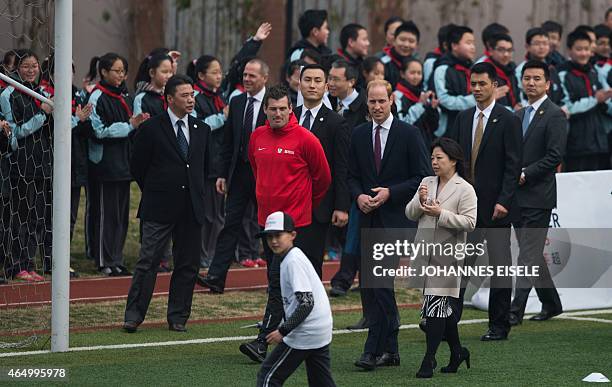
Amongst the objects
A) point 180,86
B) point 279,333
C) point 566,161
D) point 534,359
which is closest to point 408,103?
point 566,161

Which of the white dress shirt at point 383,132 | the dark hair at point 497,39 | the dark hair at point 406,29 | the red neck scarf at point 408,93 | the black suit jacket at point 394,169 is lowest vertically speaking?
the black suit jacket at point 394,169

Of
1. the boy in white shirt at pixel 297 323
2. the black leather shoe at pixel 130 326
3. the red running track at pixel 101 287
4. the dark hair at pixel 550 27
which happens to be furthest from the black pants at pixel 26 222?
the dark hair at pixel 550 27

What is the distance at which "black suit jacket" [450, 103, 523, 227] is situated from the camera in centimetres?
1190

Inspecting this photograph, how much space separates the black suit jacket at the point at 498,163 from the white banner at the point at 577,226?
2161mm

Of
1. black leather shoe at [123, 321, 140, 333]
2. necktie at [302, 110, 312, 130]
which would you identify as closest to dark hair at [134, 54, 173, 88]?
necktie at [302, 110, 312, 130]

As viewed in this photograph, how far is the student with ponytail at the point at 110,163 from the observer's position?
15.2 metres

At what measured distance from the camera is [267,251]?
11453 mm

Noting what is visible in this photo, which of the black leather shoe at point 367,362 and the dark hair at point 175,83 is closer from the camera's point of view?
the black leather shoe at point 367,362

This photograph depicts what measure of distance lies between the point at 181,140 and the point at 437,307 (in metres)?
3.21

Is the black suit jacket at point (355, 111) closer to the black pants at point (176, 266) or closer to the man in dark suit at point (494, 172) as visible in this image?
the man in dark suit at point (494, 172)

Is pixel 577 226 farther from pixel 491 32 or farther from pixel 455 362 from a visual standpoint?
pixel 491 32

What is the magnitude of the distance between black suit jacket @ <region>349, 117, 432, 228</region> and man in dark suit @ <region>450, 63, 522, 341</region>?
92cm

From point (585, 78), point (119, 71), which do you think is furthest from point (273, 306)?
point (585, 78)

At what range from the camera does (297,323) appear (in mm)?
8648
